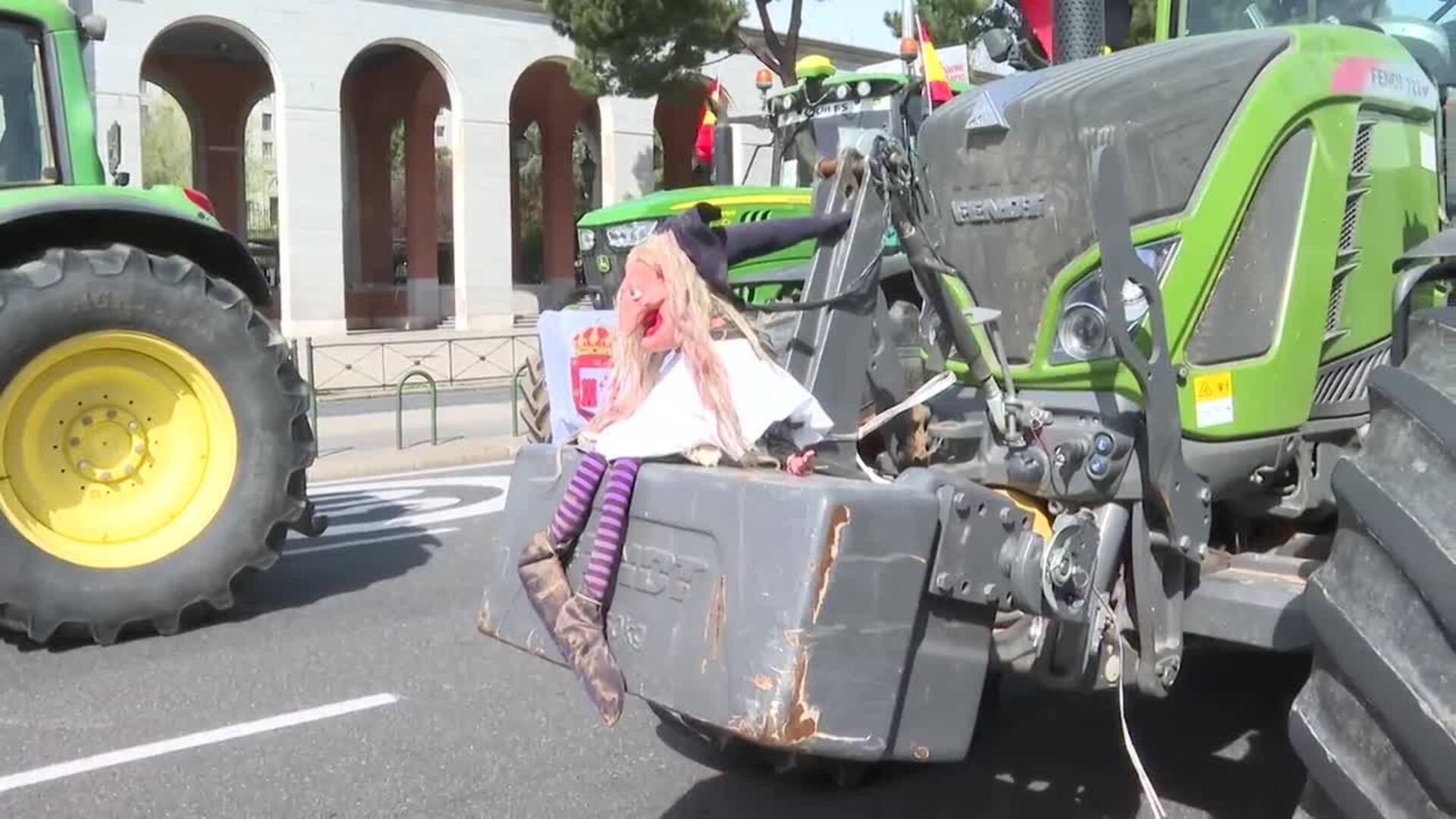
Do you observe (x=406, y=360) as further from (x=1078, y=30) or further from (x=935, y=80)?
(x=1078, y=30)

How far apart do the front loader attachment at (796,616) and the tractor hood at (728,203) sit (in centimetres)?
607

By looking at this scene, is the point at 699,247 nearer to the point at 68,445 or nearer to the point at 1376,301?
the point at 1376,301

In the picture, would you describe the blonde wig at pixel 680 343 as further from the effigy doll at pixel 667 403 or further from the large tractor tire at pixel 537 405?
the large tractor tire at pixel 537 405

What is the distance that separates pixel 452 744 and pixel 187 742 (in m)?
0.87

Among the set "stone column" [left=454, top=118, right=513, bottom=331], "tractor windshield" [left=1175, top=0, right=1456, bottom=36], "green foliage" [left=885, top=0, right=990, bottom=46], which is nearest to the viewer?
"tractor windshield" [left=1175, top=0, right=1456, bottom=36]

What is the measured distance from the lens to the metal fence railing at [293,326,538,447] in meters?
19.2

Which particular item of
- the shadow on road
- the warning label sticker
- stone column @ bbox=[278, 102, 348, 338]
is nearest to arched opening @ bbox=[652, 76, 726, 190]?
stone column @ bbox=[278, 102, 348, 338]

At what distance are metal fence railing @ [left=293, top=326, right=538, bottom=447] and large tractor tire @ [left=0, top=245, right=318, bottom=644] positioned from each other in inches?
458

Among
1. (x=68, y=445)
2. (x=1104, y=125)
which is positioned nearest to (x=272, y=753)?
(x=68, y=445)

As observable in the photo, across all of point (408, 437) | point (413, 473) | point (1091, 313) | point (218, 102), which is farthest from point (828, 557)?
point (218, 102)

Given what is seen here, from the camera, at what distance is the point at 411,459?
12.1 metres

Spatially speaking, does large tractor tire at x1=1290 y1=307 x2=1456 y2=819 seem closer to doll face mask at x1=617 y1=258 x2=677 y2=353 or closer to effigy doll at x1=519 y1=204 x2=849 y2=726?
effigy doll at x1=519 y1=204 x2=849 y2=726

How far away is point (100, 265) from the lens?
19.8 feet

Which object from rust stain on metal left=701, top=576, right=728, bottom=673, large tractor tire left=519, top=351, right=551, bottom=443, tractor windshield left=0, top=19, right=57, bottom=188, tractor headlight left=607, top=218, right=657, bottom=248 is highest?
tractor windshield left=0, top=19, right=57, bottom=188
